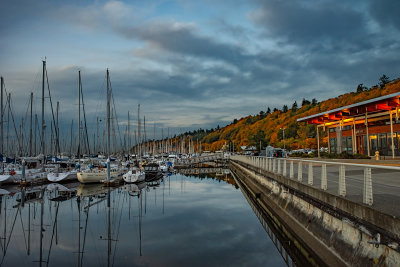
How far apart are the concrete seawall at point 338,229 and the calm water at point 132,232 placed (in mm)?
1373

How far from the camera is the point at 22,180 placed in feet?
106

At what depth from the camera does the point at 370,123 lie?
3534 cm

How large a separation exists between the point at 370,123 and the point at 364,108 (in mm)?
7680

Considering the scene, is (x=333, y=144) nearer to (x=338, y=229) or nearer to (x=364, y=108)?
(x=364, y=108)

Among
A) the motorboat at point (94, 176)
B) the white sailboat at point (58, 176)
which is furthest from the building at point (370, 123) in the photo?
the white sailboat at point (58, 176)

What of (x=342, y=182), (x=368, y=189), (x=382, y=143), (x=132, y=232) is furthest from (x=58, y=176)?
(x=382, y=143)

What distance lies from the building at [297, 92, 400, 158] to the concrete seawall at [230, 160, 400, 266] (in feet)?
55.3

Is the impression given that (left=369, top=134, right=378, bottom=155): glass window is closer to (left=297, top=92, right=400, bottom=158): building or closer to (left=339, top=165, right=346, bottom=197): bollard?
(left=297, top=92, right=400, bottom=158): building

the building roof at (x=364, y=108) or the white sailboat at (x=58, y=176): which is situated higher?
the building roof at (x=364, y=108)

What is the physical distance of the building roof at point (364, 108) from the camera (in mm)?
24420

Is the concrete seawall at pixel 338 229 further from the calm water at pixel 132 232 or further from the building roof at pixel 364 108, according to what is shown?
the building roof at pixel 364 108

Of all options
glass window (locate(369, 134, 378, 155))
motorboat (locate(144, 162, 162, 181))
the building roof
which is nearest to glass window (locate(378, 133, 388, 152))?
glass window (locate(369, 134, 378, 155))

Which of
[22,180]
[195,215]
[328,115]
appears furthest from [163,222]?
[328,115]

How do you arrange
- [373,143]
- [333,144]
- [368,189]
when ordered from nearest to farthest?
[368,189]
[373,143]
[333,144]
